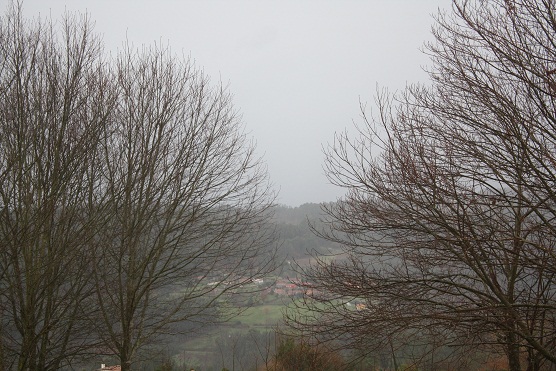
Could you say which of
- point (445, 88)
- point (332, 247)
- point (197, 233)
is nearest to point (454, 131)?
point (445, 88)

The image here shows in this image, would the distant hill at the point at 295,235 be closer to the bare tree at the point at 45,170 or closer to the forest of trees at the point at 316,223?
the forest of trees at the point at 316,223

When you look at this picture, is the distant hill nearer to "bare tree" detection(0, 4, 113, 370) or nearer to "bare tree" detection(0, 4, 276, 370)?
"bare tree" detection(0, 4, 276, 370)

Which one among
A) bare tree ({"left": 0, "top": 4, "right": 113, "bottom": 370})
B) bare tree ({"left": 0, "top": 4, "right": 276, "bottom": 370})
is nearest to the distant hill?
bare tree ({"left": 0, "top": 4, "right": 276, "bottom": 370})

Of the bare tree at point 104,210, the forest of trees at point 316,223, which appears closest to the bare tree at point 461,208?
the forest of trees at point 316,223

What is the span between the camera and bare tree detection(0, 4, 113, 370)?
15.4 ft

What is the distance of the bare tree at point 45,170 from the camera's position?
469cm

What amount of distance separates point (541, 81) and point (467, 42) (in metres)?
1.06

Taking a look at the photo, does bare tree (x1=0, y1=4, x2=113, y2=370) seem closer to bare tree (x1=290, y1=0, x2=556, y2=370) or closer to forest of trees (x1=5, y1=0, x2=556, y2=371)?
forest of trees (x1=5, y1=0, x2=556, y2=371)

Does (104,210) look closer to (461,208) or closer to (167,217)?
(167,217)

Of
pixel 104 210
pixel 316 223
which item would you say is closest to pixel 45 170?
pixel 104 210

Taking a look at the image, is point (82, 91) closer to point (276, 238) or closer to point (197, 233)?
point (197, 233)

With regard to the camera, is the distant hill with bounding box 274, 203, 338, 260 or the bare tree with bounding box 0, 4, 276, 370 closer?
the bare tree with bounding box 0, 4, 276, 370

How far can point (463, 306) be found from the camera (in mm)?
4699

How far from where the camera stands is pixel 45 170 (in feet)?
16.5
